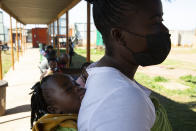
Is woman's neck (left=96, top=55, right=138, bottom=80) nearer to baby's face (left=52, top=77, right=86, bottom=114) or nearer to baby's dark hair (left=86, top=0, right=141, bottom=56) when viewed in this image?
baby's dark hair (left=86, top=0, right=141, bottom=56)

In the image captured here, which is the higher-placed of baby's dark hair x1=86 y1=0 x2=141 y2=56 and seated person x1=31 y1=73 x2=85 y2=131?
baby's dark hair x1=86 y1=0 x2=141 y2=56

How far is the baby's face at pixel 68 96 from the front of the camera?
134 centimetres

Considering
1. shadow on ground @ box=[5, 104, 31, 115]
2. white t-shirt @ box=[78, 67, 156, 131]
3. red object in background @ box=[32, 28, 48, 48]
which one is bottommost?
shadow on ground @ box=[5, 104, 31, 115]

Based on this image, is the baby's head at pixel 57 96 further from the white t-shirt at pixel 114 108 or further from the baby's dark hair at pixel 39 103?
the white t-shirt at pixel 114 108

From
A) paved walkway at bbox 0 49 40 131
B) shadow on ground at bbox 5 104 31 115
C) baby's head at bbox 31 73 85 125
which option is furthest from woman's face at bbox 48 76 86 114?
shadow on ground at bbox 5 104 31 115

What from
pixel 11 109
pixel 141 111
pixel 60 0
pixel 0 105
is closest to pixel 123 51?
pixel 141 111

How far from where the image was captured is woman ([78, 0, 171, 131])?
0.70 meters

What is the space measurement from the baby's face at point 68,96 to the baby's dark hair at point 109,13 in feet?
1.64

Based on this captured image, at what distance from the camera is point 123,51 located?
36.6 inches

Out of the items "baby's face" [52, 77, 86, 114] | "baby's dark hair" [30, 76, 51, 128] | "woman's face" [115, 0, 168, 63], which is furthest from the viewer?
"baby's dark hair" [30, 76, 51, 128]

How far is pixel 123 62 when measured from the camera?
95cm

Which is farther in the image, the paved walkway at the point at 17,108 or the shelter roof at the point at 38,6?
the shelter roof at the point at 38,6

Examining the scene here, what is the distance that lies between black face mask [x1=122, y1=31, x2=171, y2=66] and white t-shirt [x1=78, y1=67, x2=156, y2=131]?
175mm

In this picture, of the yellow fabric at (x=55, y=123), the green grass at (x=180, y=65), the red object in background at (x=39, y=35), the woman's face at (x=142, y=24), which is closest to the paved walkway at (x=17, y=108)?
the yellow fabric at (x=55, y=123)
